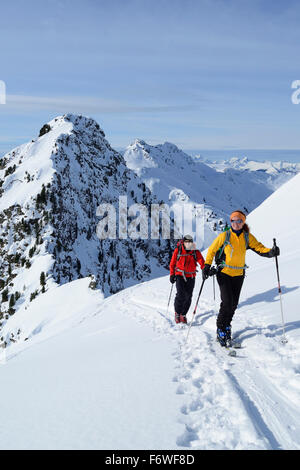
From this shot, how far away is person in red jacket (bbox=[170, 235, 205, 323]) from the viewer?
10039mm

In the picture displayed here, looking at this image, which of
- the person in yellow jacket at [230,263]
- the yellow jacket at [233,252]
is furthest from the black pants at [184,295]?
the yellow jacket at [233,252]

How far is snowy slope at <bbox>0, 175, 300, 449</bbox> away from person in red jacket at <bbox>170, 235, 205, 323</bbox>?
629 mm

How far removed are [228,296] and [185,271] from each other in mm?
2852

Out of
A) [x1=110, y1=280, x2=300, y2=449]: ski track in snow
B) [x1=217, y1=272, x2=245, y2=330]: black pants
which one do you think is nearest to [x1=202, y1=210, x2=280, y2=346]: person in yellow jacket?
[x1=217, y1=272, x2=245, y2=330]: black pants

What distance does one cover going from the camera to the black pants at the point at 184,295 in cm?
999

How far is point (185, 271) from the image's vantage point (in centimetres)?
1012

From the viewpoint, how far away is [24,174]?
165 metres

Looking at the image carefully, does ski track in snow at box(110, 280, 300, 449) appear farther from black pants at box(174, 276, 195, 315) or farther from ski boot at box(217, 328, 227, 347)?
black pants at box(174, 276, 195, 315)

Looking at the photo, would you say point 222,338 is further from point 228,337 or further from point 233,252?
point 233,252

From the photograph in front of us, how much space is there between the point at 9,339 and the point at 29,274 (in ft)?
167

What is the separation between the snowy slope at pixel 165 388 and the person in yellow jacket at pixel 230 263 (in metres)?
0.61

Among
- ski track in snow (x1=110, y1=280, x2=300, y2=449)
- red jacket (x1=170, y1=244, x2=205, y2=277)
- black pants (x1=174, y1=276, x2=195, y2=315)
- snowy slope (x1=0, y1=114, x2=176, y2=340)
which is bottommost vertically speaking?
ski track in snow (x1=110, y1=280, x2=300, y2=449)

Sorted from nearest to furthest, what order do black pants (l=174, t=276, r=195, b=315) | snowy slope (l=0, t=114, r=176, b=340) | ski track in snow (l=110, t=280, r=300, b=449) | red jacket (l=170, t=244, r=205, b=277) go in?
1. ski track in snow (l=110, t=280, r=300, b=449)
2. black pants (l=174, t=276, r=195, b=315)
3. red jacket (l=170, t=244, r=205, b=277)
4. snowy slope (l=0, t=114, r=176, b=340)

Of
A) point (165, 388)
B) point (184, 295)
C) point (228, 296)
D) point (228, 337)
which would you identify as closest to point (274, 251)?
point (228, 296)
